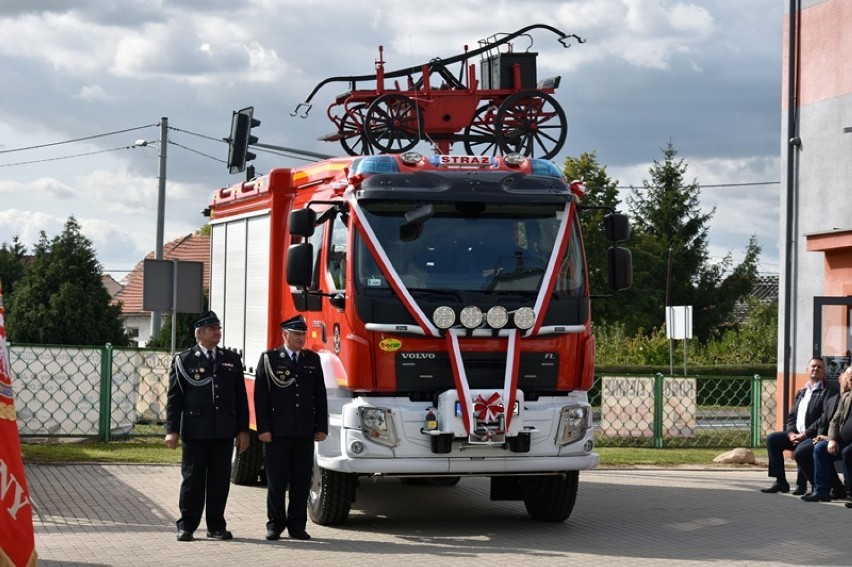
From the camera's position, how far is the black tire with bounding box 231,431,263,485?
49.9 feet

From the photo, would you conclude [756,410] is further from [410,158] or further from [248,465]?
[410,158]

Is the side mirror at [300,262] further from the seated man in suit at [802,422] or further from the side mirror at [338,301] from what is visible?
the seated man in suit at [802,422]

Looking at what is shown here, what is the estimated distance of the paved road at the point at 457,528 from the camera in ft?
34.8

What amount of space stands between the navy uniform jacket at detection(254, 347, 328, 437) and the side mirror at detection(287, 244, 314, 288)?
29.3 inches

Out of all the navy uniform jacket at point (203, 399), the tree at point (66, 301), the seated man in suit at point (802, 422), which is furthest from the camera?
the tree at point (66, 301)

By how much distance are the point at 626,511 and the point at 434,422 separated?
10.5 ft

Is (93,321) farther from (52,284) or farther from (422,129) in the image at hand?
(422,129)

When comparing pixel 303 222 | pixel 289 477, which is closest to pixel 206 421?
pixel 289 477

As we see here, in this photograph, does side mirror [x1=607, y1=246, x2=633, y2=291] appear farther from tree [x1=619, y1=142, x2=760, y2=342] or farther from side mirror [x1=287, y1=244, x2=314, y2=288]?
tree [x1=619, y1=142, x2=760, y2=342]

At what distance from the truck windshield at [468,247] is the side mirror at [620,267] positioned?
15.9 inches

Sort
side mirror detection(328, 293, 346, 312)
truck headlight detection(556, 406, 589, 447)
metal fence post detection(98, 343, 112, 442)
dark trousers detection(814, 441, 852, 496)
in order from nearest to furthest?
side mirror detection(328, 293, 346, 312) < truck headlight detection(556, 406, 589, 447) < dark trousers detection(814, 441, 852, 496) < metal fence post detection(98, 343, 112, 442)

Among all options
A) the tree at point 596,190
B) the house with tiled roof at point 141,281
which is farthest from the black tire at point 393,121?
the house with tiled roof at point 141,281

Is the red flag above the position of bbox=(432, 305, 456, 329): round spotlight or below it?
below

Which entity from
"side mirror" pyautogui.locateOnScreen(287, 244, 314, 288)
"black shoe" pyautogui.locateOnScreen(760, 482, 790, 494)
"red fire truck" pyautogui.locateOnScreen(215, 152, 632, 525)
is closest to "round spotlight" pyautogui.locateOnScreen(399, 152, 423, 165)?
"red fire truck" pyautogui.locateOnScreen(215, 152, 632, 525)
